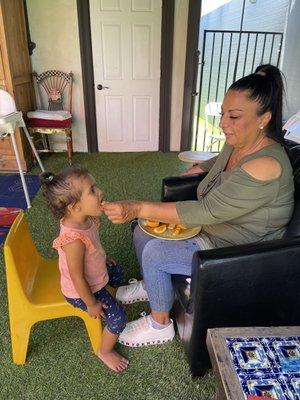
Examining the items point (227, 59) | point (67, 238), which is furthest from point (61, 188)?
point (227, 59)

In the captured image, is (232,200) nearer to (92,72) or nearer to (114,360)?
(114,360)

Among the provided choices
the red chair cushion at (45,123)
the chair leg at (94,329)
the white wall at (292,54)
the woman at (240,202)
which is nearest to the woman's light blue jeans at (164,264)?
the woman at (240,202)

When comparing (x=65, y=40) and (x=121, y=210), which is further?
(x=65, y=40)

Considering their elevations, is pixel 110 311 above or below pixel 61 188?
below

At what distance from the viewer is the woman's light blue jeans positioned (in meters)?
1.24

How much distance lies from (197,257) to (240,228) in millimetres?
324

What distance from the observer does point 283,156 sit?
117 centimetres

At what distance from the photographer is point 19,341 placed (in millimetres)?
1281

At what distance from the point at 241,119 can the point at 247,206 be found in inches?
13.6

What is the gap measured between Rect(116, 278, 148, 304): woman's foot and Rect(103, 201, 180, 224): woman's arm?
569mm

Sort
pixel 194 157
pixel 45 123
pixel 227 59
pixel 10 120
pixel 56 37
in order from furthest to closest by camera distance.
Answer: pixel 227 59, pixel 56 37, pixel 45 123, pixel 194 157, pixel 10 120

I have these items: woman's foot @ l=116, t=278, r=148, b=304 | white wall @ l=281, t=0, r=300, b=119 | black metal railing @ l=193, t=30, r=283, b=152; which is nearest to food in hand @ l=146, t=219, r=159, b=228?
woman's foot @ l=116, t=278, r=148, b=304

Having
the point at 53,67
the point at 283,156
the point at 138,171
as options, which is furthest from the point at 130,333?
the point at 53,67

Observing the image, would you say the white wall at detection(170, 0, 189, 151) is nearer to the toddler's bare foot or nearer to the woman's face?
the woman's face
